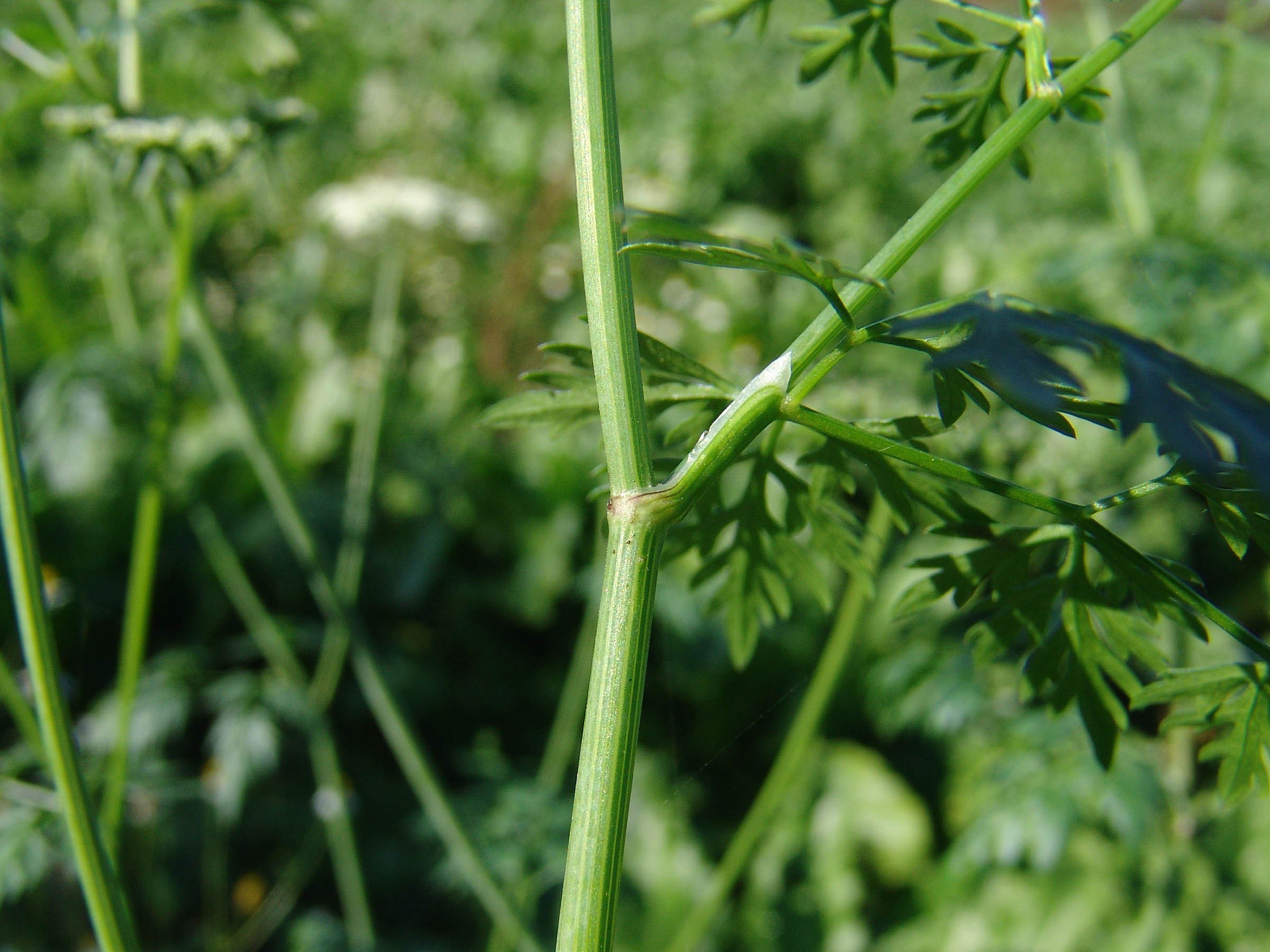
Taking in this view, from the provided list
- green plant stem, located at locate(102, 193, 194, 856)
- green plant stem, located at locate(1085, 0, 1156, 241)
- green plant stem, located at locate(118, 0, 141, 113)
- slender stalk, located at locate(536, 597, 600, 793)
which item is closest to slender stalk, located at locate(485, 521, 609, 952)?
slender stalk, located at locate(536, 597, 600, 793)

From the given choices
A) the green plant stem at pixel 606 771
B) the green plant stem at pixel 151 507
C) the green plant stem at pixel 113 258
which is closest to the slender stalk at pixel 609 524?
the green plant stem at pixel 606 771

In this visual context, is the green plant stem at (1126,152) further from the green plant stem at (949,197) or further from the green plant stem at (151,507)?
the green plant stem at (151,507)

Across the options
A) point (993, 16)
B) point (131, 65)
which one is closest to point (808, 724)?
point (993, 16)

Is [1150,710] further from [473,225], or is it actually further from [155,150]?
[155,150]

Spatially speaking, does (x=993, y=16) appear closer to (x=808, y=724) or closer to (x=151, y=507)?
(x=808, y=724)

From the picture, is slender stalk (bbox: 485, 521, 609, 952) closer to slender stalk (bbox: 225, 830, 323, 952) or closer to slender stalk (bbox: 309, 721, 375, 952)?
slender stalk (bbox: 309, 721, 375, 952)
